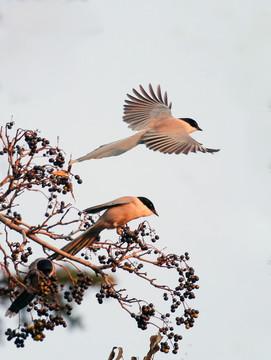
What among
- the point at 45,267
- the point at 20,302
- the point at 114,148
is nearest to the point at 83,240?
the point at 45,267

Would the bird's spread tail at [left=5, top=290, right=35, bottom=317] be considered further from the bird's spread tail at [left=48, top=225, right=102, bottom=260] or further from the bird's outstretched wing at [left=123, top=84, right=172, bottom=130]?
the bird's outstretched wing at [left=123, top=84, right=172, bottom=130]

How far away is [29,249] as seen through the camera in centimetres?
407

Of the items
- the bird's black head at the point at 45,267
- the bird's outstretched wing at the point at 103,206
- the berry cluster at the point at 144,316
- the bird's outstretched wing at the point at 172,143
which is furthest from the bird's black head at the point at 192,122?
the berry cluster at the point at 144,316

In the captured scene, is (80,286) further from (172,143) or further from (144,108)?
(144,108)

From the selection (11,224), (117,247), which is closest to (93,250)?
(117,247)

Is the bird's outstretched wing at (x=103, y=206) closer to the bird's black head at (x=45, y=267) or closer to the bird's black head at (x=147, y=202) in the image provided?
the bird's black head at (x=147, y=202)

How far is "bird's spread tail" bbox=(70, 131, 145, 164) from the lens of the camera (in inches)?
211

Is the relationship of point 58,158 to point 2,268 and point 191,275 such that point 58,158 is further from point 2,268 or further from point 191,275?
point 191,275

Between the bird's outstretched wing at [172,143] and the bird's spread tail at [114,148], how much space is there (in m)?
0.09

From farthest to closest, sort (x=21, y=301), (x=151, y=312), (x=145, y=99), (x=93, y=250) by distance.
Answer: (x=145, y=99) → (x=21, y=301) → (x=93, y=250) → (x=151, y=312)

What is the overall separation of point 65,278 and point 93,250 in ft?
2.84

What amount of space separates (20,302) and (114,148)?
4.48 ft

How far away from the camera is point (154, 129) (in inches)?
248

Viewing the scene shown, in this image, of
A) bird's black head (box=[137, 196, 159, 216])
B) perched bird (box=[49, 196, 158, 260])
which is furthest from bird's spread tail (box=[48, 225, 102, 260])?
bird's black head (box=[137, 196, 159, 216])
